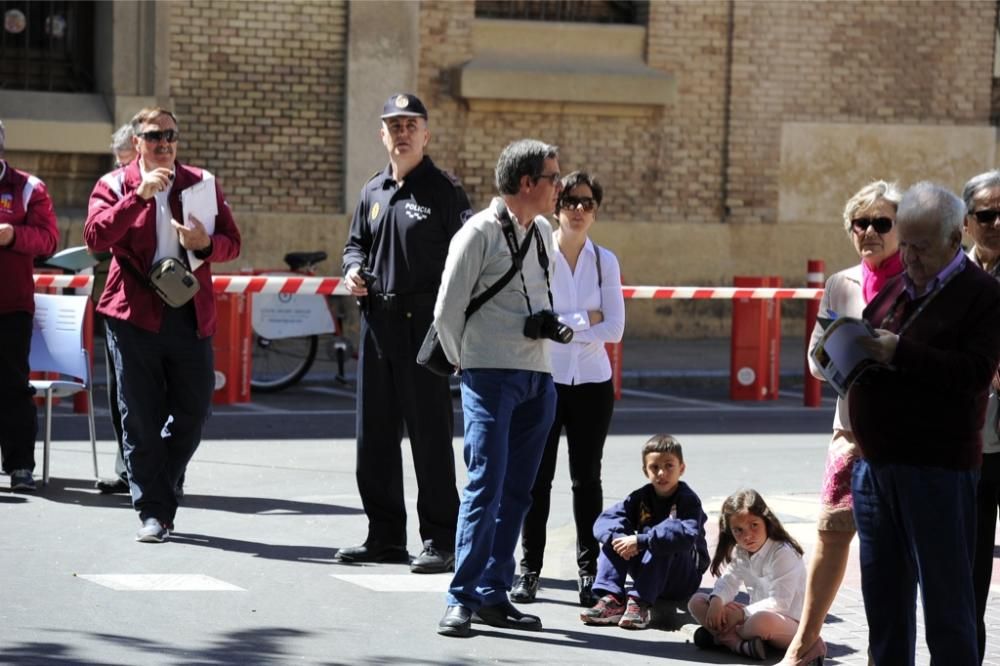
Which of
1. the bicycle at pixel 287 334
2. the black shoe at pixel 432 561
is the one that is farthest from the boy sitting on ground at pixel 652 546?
the bicycle at pixel 287 334

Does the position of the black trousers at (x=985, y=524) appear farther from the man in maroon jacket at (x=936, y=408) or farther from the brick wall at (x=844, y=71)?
the brick wall at (x=844, y=71)

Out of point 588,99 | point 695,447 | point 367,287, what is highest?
point 588,99

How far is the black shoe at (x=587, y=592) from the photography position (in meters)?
7.70

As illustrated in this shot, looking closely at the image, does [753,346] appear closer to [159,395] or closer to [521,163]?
[159,395]

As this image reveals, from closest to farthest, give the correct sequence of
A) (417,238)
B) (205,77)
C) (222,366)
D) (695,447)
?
(417,238)
(695,447)
(222,366)
(205,77)

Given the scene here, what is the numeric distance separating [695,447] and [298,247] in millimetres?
8066

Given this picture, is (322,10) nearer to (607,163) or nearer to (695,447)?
(607,163)

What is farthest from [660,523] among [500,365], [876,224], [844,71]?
[844,71]

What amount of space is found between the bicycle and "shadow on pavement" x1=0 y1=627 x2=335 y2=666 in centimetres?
939

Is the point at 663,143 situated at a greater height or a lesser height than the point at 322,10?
lesser

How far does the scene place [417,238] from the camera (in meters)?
8.33

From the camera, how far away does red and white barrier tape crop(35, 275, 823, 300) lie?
13953mm

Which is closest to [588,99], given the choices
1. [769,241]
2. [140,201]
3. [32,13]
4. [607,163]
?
[607,163]

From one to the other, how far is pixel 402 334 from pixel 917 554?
3.56 meters
